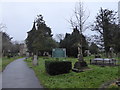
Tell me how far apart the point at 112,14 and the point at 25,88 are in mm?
34738

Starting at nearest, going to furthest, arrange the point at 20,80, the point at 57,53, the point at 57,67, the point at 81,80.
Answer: the point at 81,80, the point at 20,80, the point at 57,67, the point at 57,53

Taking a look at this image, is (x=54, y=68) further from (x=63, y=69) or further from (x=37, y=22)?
(x=37, y=22)

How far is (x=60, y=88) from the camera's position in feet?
23.6

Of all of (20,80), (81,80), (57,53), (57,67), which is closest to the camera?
(81,80)

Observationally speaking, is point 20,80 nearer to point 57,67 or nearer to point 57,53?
point 57,67

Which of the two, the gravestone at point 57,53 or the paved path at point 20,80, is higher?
the gravestone at point 57,53

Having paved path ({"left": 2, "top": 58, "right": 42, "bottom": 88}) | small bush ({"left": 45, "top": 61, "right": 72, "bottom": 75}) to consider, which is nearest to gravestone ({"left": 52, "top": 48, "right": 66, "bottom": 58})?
paved path ({"left": 2, "top": 58, "right": 42, "bottom": 88})

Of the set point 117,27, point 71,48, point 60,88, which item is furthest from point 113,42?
point 60,88

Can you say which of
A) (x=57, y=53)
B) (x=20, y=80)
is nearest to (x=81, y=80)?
(x=20, y=80)

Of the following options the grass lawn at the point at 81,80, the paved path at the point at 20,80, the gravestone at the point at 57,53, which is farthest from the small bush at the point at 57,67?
the gravestone at the point at 57,53

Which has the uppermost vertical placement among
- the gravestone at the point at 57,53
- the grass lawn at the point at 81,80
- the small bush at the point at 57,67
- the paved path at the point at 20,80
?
the gravestone at the point at 57,53

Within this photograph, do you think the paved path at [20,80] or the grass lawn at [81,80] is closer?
the grass lawn at [81,80]

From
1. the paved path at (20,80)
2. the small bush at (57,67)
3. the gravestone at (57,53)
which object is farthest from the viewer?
the gravestone at (57,53)

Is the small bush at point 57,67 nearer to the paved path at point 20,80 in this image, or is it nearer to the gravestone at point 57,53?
the paved path at point 20,80
